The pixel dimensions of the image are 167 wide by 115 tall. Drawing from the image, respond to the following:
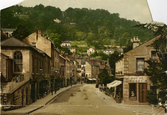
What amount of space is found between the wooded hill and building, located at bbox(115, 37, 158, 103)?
0.47 metres

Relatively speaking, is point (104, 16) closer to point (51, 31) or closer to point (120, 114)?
point (51, 31)

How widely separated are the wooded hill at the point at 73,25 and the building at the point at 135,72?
1.53 feet

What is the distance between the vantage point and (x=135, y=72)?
239 inches

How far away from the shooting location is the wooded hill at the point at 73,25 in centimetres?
623

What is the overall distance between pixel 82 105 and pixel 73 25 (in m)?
2.61

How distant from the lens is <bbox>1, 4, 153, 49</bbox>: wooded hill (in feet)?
20.5

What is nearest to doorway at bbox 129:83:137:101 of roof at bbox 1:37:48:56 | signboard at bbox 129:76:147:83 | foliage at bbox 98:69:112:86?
signboard at bbox 129:76:147:83

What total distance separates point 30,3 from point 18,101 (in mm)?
3177

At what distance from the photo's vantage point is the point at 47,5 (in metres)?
6.70

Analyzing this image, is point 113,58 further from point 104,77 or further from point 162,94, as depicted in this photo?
point 162,94

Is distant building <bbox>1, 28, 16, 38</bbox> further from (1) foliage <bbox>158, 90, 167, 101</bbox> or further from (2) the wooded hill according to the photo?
(1) foliage <bbox>158, 90, 167, 101</bbox>

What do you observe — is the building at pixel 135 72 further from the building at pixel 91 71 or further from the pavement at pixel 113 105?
the building at pixel 91 71

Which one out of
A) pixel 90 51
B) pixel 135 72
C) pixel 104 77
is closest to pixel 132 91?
pixel 135 72

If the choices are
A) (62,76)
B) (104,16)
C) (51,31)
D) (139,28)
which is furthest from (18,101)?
(139,28)
